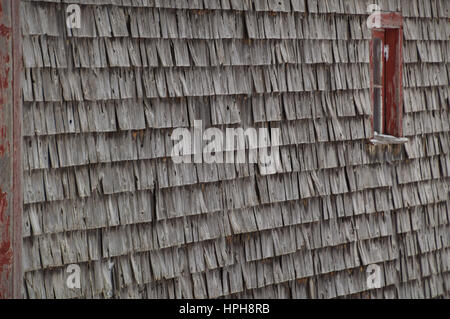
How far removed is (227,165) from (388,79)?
2.30 metres

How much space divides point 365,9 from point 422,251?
2.47 metres

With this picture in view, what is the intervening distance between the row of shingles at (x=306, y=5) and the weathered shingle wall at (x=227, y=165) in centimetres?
2

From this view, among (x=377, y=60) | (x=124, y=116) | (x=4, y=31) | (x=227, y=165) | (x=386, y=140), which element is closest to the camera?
(x=4, y=31)

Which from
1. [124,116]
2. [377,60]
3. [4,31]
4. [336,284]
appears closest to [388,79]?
[377,60]

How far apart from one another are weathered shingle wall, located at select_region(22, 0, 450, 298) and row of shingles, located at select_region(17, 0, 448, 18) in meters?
0.02

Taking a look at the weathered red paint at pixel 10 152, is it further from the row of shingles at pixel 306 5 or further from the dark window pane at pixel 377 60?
the dark window pane at pixel 377 60

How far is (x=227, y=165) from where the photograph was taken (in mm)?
6133

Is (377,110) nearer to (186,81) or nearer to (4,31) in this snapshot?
(186,81)

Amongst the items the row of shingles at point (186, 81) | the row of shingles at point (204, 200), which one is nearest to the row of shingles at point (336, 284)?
the row of shingles at point (204, 200)

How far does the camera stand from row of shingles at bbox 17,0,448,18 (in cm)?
564

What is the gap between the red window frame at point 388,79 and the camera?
24.8 ft

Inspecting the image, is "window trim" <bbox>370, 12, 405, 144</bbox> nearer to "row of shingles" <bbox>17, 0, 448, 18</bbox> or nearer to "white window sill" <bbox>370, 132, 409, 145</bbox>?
"white window sill" <bbox>370, 132, 409, 145</bbox>
